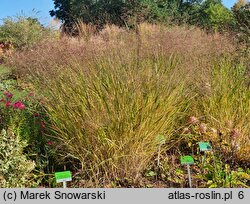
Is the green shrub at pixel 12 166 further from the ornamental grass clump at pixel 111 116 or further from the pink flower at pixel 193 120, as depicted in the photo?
the pink flower at pixel 193 120

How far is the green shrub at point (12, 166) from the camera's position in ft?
9.25

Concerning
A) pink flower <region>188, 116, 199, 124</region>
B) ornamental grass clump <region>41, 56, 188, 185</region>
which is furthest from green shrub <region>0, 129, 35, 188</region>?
pink flower <region>188, 116, 199, 124</region>

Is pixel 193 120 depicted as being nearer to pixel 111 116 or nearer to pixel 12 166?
pixel 111 116

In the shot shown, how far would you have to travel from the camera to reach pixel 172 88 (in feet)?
10.9

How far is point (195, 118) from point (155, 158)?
572 mm

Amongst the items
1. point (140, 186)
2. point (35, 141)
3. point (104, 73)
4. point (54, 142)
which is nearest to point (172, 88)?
point (104, 73)

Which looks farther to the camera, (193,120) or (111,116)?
(193,120)

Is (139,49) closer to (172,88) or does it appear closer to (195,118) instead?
(172,88)

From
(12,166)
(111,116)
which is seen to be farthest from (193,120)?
(12,166)

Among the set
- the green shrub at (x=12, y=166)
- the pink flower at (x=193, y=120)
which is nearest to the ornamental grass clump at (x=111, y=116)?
the pink flower at (x=193, y=120)

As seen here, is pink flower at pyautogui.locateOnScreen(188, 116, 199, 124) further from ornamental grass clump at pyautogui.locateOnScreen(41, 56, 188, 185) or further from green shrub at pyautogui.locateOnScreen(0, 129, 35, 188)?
green shrub at pyautogui.locateOnScreen(0, 129, 35, 188)

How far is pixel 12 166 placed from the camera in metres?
2.87

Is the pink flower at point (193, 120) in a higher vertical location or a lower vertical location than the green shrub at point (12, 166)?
higher

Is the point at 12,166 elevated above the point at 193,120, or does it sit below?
below
